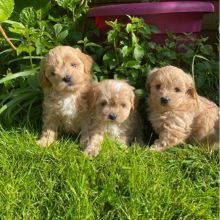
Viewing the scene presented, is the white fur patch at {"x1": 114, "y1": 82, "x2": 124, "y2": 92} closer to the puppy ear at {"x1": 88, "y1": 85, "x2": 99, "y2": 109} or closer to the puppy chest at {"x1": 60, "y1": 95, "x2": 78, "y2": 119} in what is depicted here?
the puppy ear at {"x1": 88, "y1": 85, "x2": 99, "y2": 109}

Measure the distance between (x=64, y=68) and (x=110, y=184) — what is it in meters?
1.06

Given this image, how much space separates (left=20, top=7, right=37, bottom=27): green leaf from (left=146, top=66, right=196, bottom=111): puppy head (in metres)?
1.53

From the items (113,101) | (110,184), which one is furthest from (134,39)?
(110,184)

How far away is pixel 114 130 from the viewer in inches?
157

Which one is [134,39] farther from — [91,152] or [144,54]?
[91,152]

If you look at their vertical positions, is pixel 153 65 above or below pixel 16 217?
above

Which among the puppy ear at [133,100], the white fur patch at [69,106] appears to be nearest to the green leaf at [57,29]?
the white fur patch at [69,106]

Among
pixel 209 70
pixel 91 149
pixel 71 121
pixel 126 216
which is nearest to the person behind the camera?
pixel 126 216

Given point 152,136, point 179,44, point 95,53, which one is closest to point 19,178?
point 152,136

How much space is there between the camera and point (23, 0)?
5168mm

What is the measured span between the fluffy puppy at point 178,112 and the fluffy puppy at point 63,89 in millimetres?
565

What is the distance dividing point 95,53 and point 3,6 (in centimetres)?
94

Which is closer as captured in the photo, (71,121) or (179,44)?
(71,121)

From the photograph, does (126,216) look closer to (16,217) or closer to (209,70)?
(16,217)
